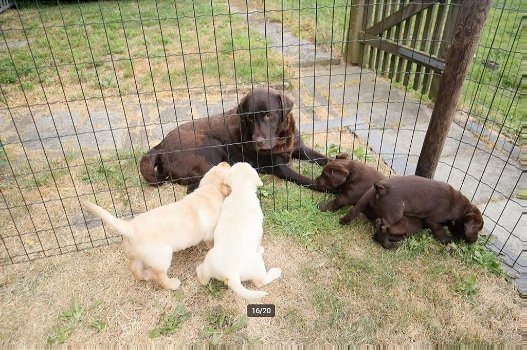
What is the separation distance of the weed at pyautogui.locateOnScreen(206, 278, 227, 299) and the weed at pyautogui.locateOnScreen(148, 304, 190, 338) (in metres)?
0.24

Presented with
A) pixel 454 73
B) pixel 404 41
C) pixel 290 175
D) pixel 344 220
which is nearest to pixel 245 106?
pixel 290 175

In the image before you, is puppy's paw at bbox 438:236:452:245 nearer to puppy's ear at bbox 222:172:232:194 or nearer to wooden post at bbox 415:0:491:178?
wooden post at bbox 415:0:491:178

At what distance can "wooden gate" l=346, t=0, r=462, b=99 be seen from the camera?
18.6ft

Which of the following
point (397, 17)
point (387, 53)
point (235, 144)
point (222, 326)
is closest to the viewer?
point (222, 326)

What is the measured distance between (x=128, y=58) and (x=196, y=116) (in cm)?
A: 132

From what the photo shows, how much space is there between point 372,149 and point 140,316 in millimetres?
3242

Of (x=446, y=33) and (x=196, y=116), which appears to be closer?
(x=446, y=33)

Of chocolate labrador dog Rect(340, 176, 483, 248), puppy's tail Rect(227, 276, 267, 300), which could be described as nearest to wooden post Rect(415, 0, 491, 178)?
chocolate labrador dog Rect(340, 176, 483, 248)

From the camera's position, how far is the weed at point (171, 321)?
2.94m

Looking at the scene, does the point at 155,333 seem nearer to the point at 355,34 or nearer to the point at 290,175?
the point at 290,175

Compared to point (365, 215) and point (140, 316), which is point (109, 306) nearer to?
point (140, 316)

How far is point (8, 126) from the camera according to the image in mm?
6012

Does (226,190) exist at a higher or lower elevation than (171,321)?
higher

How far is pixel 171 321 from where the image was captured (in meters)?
3.00
